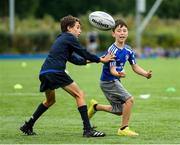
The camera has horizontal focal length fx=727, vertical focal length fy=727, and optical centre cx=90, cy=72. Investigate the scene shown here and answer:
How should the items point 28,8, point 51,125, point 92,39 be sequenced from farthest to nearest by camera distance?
point 28,8 < point 92,39 < point 51,125

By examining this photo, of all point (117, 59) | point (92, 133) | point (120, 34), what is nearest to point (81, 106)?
point (92, 133)

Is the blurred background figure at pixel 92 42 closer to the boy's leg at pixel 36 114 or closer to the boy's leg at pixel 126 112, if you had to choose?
the boy's leg at pixel 36 114

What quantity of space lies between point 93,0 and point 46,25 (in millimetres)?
20302

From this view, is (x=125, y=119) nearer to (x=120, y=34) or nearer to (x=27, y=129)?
(x=120, y=34)

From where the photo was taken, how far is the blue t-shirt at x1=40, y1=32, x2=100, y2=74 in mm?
10625

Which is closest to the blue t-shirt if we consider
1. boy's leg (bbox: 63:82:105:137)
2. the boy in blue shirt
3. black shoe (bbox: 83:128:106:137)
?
the boy in blue shirt

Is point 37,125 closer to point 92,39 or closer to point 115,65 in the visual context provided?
point 115,65

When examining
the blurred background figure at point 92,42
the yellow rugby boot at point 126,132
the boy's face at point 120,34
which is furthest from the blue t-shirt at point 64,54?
the blurred background figure at point 92,42

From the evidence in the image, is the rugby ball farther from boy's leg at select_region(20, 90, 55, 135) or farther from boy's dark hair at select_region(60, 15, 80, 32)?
boy's leg at select_region(20, 90, 55, 135)

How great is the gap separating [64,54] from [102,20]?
0.92 meters

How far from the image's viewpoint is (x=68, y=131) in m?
11.2

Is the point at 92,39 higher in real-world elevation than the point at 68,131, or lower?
lower

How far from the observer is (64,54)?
35.2 ft

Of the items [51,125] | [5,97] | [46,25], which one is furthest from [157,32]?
[51,125]
